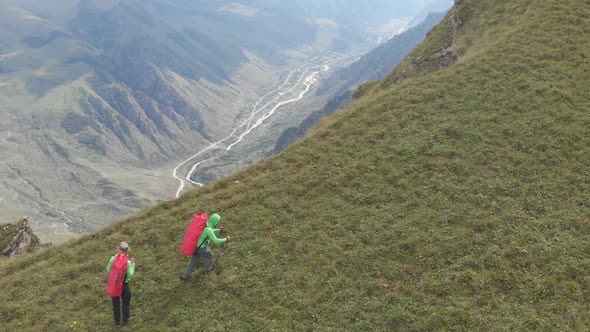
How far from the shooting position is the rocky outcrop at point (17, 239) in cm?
3111

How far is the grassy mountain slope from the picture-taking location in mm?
18281

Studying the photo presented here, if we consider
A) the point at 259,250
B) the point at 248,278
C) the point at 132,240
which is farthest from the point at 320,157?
the point at 132,240

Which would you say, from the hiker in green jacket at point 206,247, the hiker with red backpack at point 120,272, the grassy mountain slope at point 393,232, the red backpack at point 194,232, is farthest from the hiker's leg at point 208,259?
the hiker with red backpack at point 120,272

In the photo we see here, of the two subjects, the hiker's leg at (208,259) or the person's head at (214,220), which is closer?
the person's head at (214,220)

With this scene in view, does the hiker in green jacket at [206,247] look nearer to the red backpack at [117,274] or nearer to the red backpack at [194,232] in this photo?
the red backpack at [194,232]

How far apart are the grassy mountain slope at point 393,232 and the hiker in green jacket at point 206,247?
2.40 feet

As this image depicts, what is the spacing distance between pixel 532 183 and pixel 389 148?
9431 mm

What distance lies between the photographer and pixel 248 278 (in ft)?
67.6

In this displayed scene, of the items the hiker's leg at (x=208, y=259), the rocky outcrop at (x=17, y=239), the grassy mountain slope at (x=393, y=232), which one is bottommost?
the grassy mountain slope at (x=393, y=232)

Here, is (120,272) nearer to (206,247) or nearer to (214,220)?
(206,247)

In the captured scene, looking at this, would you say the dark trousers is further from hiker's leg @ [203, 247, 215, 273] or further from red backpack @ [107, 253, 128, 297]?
hiker's leg @ [203, 247, 215, 273]

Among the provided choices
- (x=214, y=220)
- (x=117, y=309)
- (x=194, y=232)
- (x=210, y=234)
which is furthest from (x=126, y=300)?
(x=214, y=220)

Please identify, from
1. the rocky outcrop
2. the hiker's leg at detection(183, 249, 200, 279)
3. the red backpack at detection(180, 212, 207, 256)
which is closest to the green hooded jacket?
the red backpack at detection(180, 212, 207, 256)

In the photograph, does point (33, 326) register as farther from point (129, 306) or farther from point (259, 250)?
point (259, 250)
